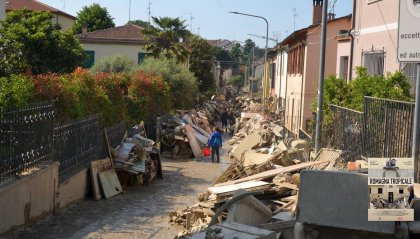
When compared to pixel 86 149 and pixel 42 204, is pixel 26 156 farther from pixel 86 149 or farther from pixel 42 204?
pixel 86 149

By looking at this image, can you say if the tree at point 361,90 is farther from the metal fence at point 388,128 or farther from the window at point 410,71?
the metal fence at point 388,128

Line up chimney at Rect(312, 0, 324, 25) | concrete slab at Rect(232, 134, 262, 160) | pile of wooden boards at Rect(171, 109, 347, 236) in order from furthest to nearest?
chimney at Rect(312, 0, 324, 25) → concrete slab at Rect(232, 134, 262, 160) → pile of wooden boards at Rect(171, 109, 347, 236)

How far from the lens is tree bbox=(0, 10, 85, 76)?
27172 millimetres

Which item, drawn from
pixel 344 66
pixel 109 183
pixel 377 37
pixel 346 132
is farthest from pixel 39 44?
pixel 346 132

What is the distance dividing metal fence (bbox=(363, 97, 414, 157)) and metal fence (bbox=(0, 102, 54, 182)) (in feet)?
22.5

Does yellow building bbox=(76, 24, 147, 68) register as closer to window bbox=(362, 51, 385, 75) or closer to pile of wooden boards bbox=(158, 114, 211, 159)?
pile of wooden boards bbox=(158, 114, 211, 159)

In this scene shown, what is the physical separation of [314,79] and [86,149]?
18.0 metres

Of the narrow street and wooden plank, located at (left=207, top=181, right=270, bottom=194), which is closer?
wooden plank, located at (left=207, top=181, right=270, bottom=194)

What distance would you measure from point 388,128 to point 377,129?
61 centimetres

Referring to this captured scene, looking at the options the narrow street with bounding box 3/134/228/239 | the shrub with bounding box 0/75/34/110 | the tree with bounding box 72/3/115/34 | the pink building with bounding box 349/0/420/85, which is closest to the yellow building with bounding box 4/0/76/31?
the tree with bounding box 72/3/115/34

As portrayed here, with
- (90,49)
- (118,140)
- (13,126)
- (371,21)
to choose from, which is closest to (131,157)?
(118,140)

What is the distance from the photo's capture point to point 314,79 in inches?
1240

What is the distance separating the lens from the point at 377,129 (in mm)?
12156

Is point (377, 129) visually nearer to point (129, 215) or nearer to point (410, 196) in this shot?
point (129, 215)
